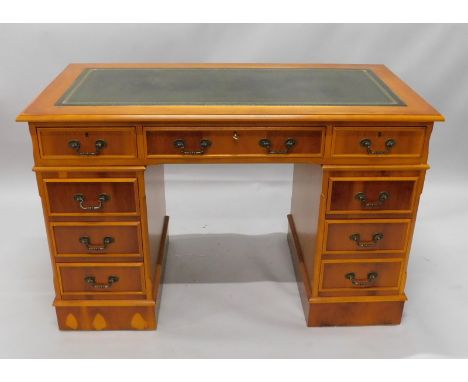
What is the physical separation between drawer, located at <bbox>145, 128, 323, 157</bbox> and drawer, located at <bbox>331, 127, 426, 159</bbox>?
80 millimetres

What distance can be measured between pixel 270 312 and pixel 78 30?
2.01 metres

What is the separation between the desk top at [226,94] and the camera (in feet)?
6.62

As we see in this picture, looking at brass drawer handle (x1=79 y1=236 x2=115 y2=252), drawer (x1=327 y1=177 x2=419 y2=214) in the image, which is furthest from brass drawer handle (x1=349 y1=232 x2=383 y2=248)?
brass drawer handle (x1=79 y1=236 x2=115 y2=252)

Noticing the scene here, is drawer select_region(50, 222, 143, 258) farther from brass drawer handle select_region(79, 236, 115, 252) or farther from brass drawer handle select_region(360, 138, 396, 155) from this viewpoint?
brass drawer handle select_region(360, 138, 396, 155)

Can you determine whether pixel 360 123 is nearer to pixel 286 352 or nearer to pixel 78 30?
pixel 286 352

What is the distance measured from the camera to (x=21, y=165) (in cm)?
358

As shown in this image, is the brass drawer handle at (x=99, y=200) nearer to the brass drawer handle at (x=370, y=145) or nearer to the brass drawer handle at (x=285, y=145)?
the brass drawer handle at (x=285, y=145)

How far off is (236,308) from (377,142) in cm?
102

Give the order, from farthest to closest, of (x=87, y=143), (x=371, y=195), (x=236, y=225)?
(x=236, y=225) → (x=371, y=195) → (x=87, y=143)

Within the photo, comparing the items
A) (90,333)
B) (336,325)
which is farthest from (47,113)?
(336,325)

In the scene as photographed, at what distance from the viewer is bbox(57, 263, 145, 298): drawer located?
2.27 m

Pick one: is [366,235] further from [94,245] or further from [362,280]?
[94,245]

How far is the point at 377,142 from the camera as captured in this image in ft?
6.83

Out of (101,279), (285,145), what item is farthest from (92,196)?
(285,145)
